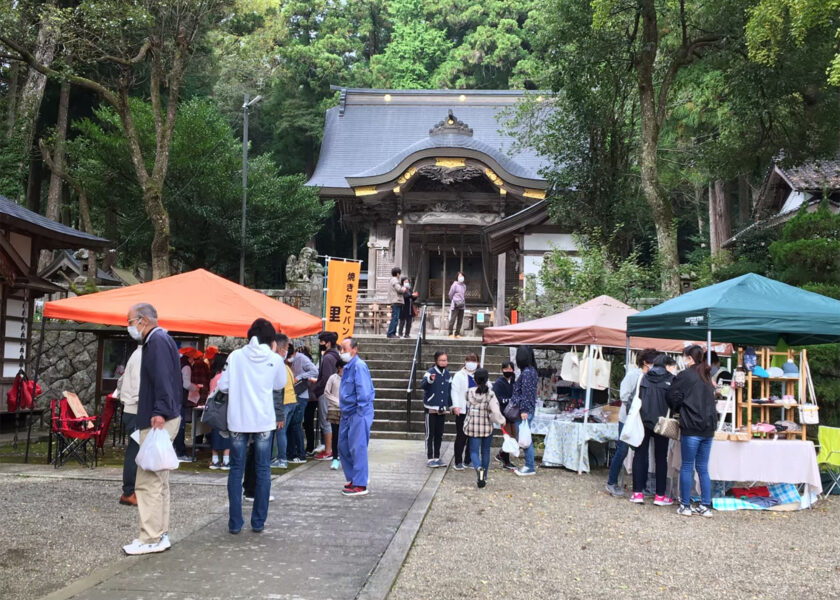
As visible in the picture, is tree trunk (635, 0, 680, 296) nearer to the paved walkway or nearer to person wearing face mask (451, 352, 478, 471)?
person wearing face mask (451, 352, 478, 471)

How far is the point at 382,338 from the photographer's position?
54.1 ft

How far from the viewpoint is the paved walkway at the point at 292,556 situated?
4.32 m

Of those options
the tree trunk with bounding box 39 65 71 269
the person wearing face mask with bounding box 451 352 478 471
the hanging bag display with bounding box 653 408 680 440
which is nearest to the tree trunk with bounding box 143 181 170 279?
the person wearing face mask with bounding box 451 352 478 471

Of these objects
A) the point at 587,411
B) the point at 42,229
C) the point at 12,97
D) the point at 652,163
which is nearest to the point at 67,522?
the point at 587,411

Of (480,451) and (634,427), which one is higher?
(634,427)

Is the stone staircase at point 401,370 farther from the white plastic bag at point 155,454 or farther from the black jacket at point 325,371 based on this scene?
the white plastic bag at point 155,454

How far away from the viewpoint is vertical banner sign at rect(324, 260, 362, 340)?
1375cm

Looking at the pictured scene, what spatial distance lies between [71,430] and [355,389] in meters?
3.57

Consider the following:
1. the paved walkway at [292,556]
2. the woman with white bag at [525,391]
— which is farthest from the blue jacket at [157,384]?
the woman with white bag at [525,391]

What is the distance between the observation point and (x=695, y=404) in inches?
278

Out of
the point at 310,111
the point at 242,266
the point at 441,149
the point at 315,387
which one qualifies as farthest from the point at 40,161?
the point at 315,387

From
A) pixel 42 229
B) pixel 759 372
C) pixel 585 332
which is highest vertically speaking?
pixel 42 229

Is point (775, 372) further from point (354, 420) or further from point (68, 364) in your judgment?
point (68, 364)

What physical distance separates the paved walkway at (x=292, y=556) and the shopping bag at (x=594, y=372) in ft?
11.3
